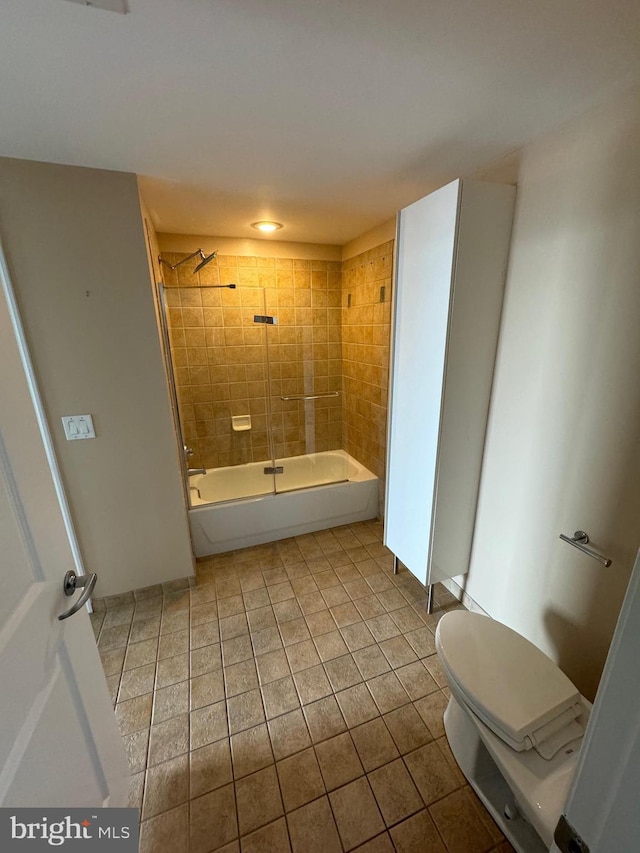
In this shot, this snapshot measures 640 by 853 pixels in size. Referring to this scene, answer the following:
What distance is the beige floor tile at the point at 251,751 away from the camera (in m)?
1.28

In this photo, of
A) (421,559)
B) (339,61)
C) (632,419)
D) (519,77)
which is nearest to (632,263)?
(632,419)

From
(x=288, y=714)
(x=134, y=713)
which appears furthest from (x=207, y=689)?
(x=288, y=714)

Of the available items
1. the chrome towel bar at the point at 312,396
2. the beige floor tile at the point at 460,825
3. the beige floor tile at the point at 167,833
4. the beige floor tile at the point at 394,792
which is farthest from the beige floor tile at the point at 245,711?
the chrome towel bar at the point at 312,396

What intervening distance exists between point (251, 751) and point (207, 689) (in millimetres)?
360

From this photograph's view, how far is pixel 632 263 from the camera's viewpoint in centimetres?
109

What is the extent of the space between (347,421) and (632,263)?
242 cm

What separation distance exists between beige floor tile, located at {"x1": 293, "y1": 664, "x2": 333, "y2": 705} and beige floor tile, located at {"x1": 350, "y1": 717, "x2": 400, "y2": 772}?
0.21 metres

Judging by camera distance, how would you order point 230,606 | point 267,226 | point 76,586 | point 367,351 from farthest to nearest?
point 367,351 < point 267,226 < point 230,606 < point 76,586

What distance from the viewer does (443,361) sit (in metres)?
1.55

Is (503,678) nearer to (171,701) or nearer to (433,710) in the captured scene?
(433,710)

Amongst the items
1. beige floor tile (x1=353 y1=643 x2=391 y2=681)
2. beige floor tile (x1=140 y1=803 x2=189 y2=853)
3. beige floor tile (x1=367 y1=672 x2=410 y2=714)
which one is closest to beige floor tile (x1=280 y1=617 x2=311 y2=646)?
beige floor tile (x1=353 y1=643 x2=391 y2=681)

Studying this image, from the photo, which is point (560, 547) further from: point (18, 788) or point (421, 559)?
point (18, 788)

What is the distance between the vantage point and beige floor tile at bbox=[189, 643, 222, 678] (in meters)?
1.67

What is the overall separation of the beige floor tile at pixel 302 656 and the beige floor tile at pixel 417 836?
655mm
